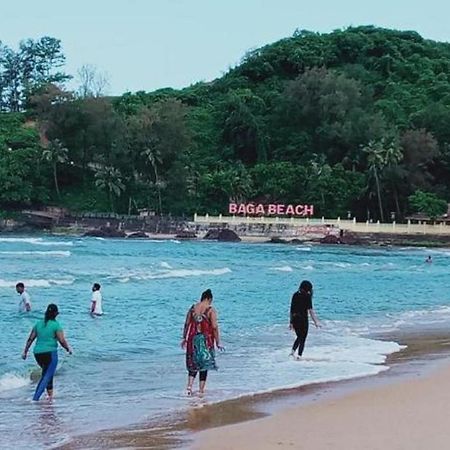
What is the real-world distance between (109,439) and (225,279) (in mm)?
29058

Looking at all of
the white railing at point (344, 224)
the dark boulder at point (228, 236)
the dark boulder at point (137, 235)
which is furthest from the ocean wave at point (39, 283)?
the white railing at point (344, 224)

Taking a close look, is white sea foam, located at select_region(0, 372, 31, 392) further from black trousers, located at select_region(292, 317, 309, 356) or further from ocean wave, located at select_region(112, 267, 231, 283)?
ocean wave, located at select_region(112, 267, 231, 283)

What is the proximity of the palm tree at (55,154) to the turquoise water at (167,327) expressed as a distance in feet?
159

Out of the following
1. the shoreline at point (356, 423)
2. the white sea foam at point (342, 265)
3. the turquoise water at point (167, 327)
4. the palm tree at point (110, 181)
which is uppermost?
the palm tree at point (110, 181)

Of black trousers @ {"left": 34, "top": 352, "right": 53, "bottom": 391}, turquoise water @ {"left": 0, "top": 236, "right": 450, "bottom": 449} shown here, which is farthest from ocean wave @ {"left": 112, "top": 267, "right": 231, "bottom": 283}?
black trousers @ {"left": 34, "top": 352, "right": 53, "bottom": 391}

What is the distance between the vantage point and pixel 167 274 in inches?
1565

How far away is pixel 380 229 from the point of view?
82.8 m

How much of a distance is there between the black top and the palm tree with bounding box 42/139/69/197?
85824 millimetres

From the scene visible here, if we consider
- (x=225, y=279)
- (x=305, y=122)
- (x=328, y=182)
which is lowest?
(x=225, y=279)

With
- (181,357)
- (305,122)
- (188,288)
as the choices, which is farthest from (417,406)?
(305,122)

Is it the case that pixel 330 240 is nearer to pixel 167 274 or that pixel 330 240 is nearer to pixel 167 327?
pixel 167 274

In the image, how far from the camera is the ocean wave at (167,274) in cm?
3680

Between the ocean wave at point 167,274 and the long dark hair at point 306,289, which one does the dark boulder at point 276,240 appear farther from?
the long dark hair at point 306,289

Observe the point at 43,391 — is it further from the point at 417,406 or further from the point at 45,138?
the point at 45,138
